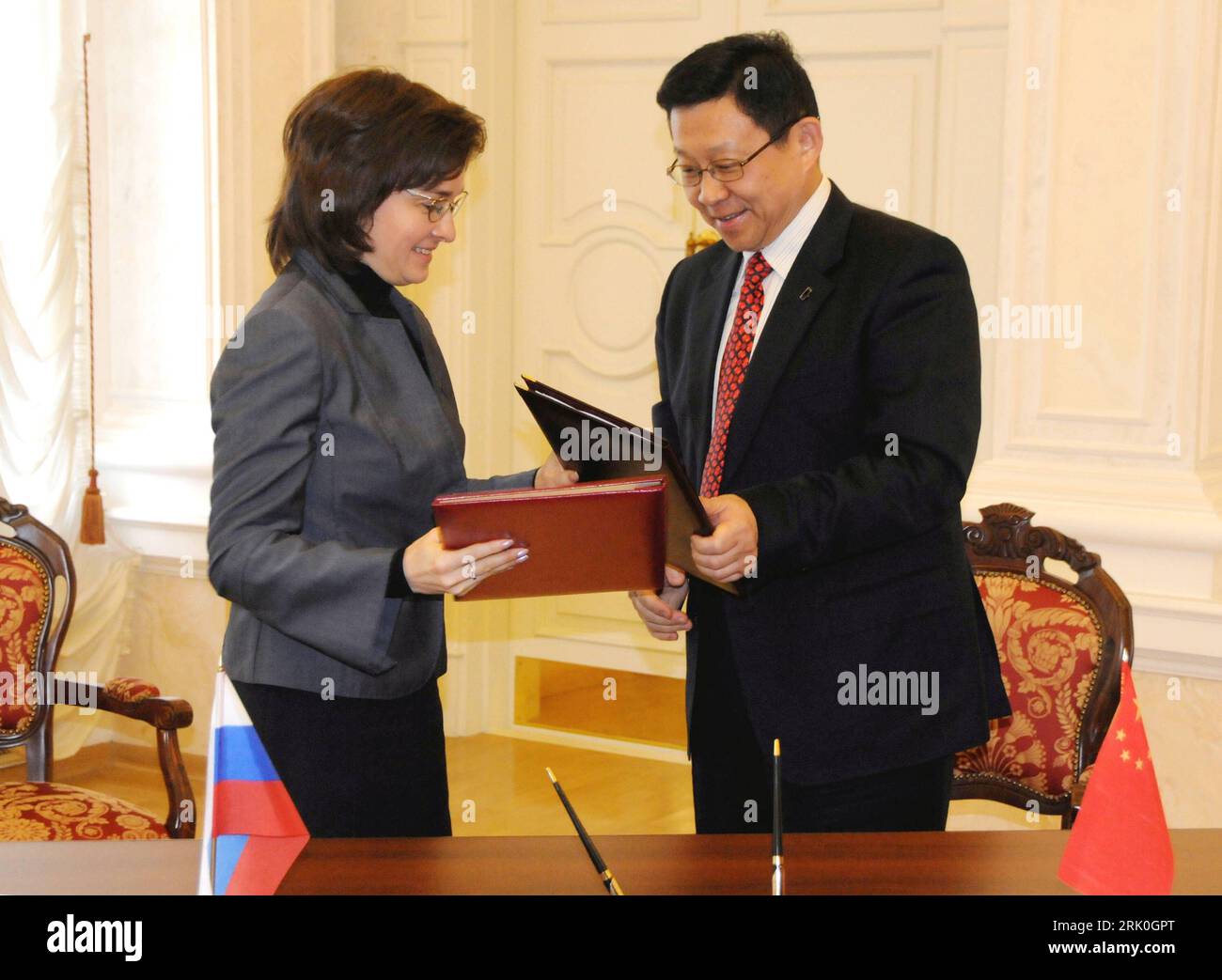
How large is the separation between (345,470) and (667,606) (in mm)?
576

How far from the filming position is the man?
2068mm

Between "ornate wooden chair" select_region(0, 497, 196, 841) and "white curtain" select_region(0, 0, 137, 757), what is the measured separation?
5.22 feet

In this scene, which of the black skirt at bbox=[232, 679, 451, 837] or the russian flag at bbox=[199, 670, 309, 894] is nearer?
the russian flag at bbox=[199, 670, 309, 894]

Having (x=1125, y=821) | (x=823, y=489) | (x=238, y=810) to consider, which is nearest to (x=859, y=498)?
(x=823, y=489)

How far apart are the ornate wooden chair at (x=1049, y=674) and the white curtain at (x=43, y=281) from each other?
338 cm

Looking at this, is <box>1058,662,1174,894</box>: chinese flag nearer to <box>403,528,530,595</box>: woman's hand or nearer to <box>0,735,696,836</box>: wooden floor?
<box>403,528,530,595</box>: woman's hand

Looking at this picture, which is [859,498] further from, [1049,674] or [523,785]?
[523,785]

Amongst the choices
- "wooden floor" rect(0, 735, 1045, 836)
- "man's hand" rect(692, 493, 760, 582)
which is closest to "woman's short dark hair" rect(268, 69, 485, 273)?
"man's hand" rect(692, 493, 760, 582)

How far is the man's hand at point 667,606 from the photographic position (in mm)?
2289

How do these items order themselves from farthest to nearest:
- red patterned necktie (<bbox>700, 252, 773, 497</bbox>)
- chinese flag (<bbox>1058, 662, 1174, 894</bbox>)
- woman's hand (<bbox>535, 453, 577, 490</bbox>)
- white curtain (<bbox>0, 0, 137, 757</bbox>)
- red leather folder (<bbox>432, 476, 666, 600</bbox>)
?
white curtain (<bbox>0, 0, 137, 757</bbox>) → woman's hand (<bbox>535, 453, 577, 490</bbox>) → red patterned necktie (<bbox>700, 252, 773, 497</bbox>) → red leather folder (<bbox>432, 476, 666, 600</bbox>) → chinese flag (<bbox>1058, 662, 1174, 894</bbox>)

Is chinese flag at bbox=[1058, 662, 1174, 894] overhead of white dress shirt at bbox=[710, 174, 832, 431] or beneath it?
beneath

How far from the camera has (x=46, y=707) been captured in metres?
3.22

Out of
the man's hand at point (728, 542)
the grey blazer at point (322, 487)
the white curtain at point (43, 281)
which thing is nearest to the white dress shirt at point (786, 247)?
the man's hand at point (728, 542)

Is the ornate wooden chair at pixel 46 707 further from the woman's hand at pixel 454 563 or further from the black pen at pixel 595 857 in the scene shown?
the black pen at pixel 595 857
